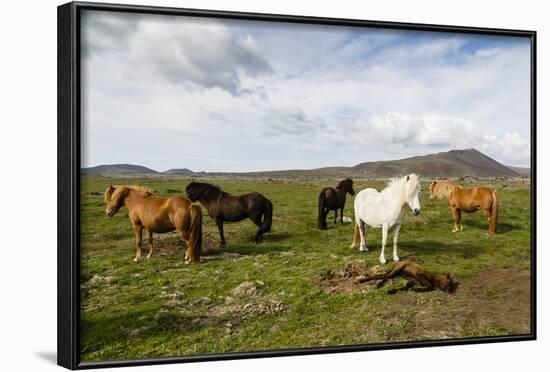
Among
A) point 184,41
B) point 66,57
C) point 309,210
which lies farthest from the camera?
point 309,210

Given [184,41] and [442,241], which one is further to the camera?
[442,241]

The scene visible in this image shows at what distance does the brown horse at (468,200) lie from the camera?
8125 mm

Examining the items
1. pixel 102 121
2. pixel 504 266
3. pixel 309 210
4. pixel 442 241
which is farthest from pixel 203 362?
pixel 504 266

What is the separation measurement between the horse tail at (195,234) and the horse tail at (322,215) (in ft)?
4.21

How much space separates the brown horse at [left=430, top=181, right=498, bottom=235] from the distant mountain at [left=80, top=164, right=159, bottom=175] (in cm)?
320

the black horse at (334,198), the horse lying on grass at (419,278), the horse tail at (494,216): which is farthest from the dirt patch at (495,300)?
the black horse at (334,198)

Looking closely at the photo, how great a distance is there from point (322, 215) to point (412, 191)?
3.24ft

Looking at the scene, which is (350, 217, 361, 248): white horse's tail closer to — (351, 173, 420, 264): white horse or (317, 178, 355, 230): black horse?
(351, 173, 420, 264): white horse

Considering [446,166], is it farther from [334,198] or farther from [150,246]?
[150,246]

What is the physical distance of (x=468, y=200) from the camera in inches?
323

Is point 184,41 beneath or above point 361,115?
above

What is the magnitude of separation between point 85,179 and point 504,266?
14.9 feet

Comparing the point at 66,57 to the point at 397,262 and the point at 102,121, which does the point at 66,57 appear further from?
the point at 397,262

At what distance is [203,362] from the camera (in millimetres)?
6859
